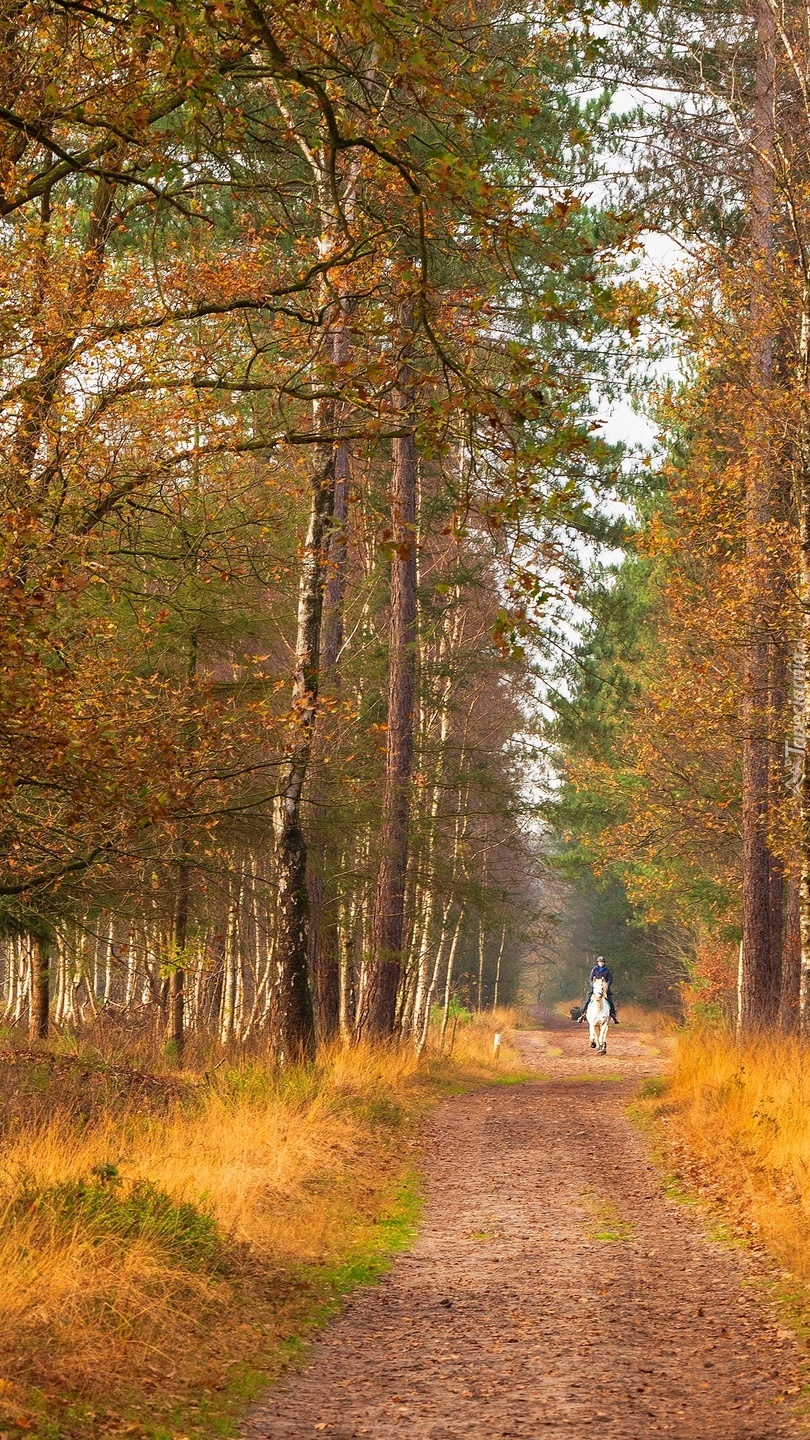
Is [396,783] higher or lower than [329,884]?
higher

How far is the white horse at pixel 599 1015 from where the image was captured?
2881cm

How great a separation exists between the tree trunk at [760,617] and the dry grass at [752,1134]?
1208mm

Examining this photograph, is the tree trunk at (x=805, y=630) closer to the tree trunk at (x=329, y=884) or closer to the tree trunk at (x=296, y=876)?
the tree trunk at (x=296, y=876)

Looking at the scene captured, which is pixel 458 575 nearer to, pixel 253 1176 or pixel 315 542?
pixel 315 542

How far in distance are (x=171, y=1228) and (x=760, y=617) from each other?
31.4 ft

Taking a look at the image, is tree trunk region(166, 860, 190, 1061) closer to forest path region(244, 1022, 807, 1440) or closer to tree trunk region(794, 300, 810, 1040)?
forest path region(244, 1022, 807, 1440)

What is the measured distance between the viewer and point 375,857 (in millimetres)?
18719

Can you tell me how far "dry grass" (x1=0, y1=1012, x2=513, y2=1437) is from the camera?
5574mm

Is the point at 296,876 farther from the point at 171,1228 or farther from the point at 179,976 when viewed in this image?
the point at 171,1228

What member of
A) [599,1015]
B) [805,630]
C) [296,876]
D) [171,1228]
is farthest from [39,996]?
[599,1015]

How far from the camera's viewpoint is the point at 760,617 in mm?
14461

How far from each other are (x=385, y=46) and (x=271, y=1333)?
5.93 metres

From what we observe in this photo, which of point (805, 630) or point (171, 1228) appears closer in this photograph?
point (171, 1228)

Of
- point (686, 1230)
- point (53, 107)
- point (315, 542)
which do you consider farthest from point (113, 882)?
point (53, 107)
